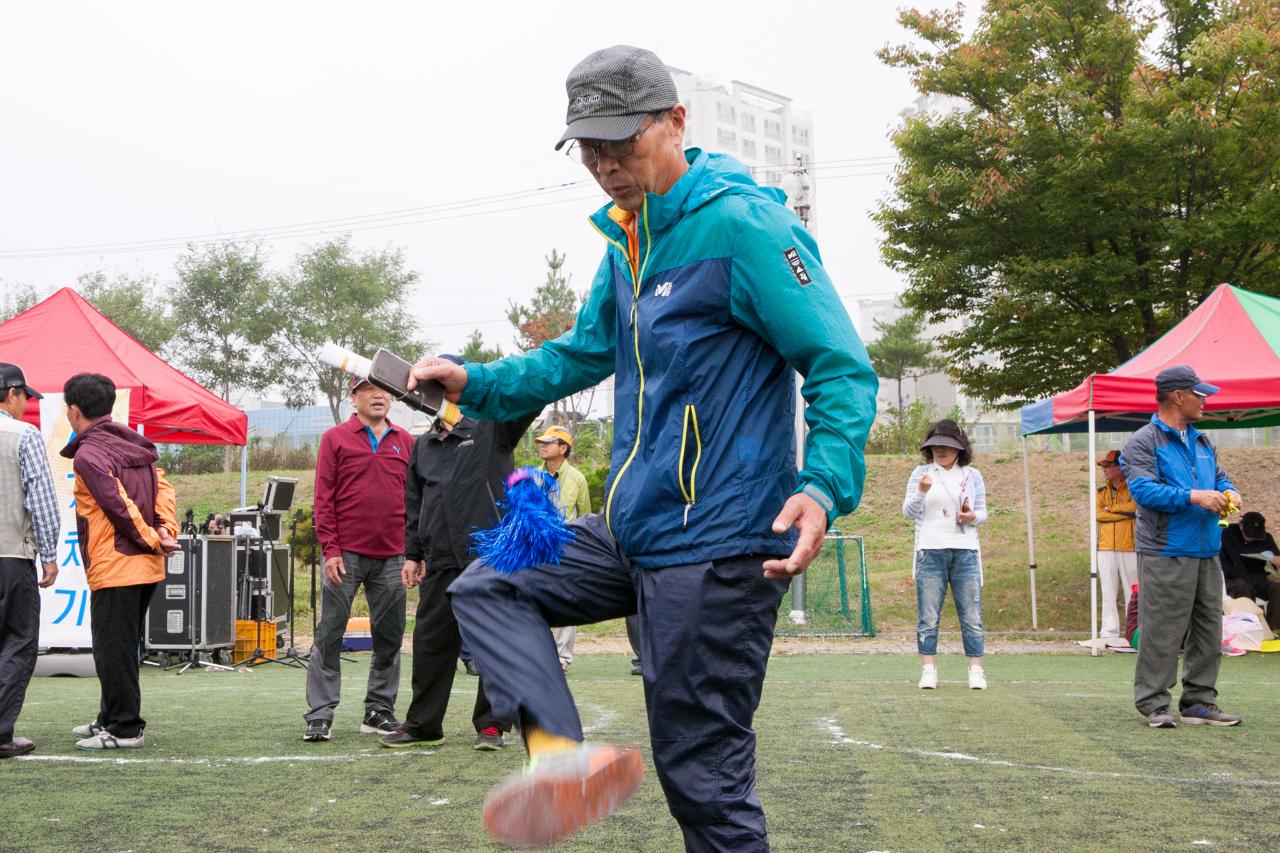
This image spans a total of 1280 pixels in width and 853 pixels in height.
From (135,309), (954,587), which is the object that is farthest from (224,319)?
(954,587)

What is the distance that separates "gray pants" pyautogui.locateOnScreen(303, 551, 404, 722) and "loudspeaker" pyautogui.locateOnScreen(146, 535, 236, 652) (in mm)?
6115

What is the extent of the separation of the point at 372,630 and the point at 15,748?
76.0 inches

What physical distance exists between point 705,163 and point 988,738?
5.07 m

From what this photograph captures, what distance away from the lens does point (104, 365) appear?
13195 mm

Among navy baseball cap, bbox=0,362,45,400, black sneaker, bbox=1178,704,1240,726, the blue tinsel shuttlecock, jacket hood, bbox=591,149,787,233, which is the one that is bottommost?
black sneaker, bbox=1178,704,1240,726

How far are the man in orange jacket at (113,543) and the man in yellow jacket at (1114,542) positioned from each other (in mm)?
11294

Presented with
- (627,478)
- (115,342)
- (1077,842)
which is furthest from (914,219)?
(627,478)

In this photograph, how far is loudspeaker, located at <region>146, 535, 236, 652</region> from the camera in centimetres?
1311

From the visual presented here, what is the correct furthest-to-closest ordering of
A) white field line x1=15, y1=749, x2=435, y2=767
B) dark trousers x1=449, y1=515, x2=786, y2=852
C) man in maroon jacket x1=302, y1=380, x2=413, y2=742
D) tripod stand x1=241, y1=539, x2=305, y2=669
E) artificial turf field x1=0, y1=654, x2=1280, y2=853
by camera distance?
tripod stand x1=241, y1=539, x2=305, y2=669
man in maroon jacket x1=302, y1=380, x2=413, y2=742
white field line x1=15, y1=749, x2=435, y2=767
artificial turf field x1=0, y1=654, x2=1280, y2=853
dark trousers x1=449, y1=515, x2=786, y2=852

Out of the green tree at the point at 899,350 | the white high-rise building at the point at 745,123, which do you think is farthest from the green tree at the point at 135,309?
the white high-rise building at the point at 745,123

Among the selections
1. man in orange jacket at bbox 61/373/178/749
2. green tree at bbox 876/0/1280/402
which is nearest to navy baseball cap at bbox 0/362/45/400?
man in orange jacket at bbox 61/373/178/749

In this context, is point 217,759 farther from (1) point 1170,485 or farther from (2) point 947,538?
(2) point 947,538

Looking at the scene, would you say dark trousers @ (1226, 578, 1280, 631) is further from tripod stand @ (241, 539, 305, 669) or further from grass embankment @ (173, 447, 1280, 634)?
tripod stand @ (241, 539, 305, 669)

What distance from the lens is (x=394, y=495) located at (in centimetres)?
778
